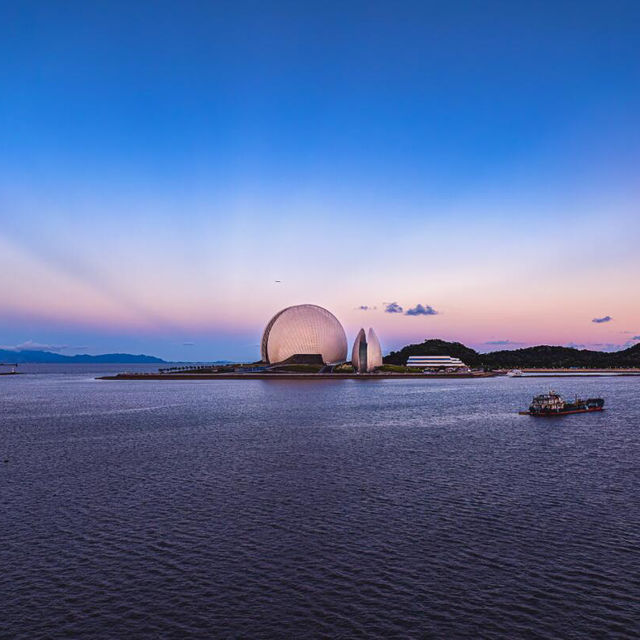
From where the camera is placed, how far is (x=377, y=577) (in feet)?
63.6

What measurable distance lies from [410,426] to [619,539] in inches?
1336

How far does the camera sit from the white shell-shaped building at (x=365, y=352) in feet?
535

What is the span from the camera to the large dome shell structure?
17850 centimetres

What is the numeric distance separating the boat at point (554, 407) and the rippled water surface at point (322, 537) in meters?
19.1

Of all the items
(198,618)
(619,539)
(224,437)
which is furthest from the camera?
(224,437)

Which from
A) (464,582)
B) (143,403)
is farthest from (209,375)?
(464,582)

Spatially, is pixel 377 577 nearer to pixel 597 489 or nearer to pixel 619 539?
pixel 619 539

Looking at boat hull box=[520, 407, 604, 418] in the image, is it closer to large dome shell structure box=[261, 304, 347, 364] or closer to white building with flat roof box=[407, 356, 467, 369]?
large dome shell structure box=[261, 304, 347, 364]

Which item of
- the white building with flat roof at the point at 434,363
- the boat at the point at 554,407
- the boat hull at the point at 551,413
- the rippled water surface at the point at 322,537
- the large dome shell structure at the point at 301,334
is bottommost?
the rippled water surface at the point at 322,537

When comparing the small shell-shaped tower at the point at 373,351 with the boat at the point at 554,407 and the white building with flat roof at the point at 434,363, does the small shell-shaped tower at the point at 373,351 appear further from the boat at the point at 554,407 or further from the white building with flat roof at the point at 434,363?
the boat at the point at 554,407

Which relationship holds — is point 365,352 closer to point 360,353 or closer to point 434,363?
point 360,353

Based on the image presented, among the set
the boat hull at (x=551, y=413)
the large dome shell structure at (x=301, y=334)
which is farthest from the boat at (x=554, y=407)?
the large dome shell structure at (x=301, y=334)

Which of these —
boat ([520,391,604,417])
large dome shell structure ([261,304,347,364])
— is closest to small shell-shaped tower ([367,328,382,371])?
large dome shell structure ([261,304,347,364])

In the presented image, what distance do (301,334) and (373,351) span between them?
2495cm
